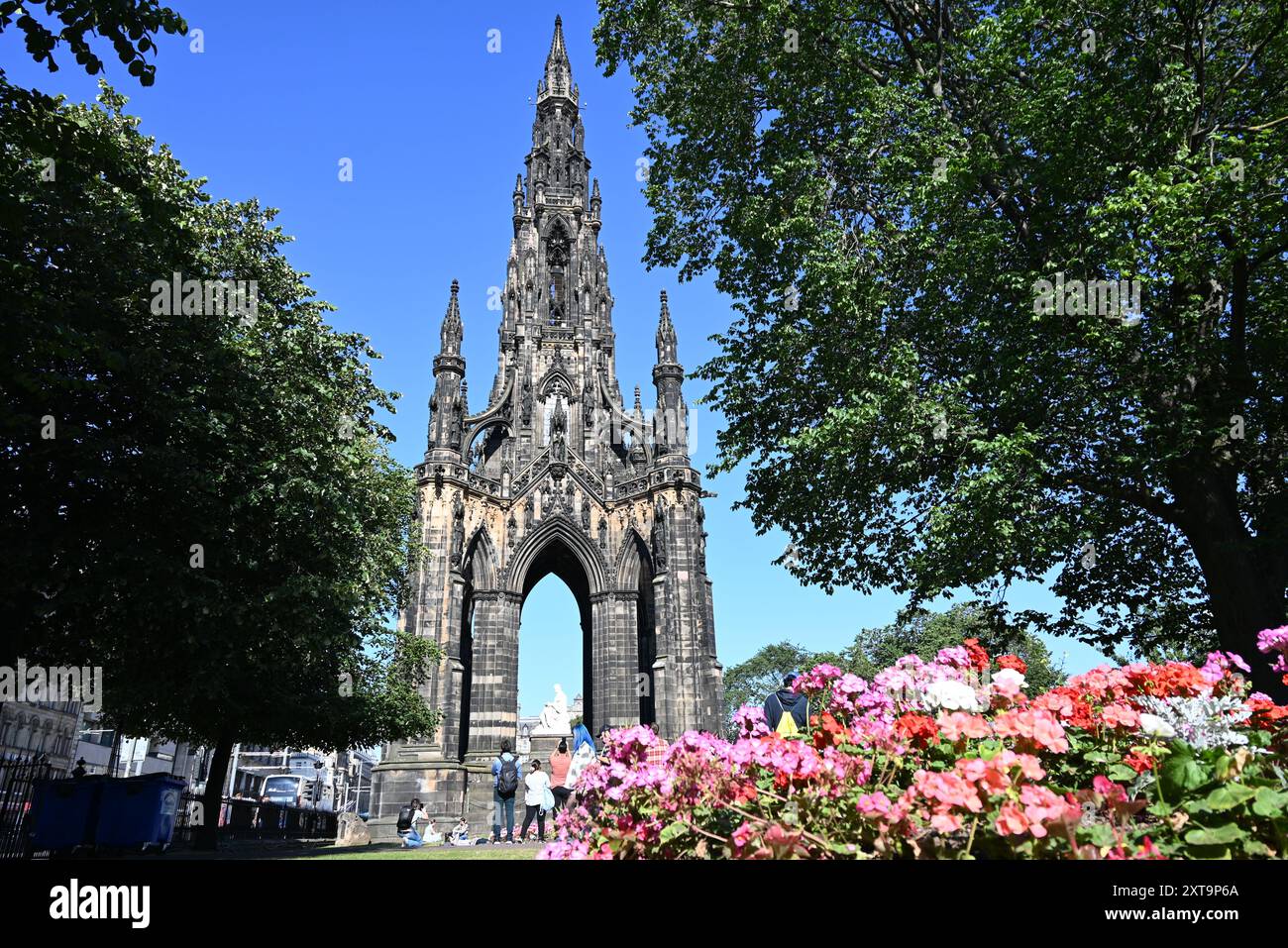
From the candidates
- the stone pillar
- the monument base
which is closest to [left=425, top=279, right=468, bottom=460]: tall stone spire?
the stone pillar

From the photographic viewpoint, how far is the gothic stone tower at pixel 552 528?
28641 millimetres

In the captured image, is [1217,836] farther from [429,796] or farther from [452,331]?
[452,331]

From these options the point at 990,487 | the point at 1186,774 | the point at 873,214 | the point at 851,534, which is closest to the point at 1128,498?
the point at 990,487

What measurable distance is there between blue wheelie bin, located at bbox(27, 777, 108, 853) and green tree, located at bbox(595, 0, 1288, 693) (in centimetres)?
1337

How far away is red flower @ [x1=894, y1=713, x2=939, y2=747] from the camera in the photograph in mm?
3625

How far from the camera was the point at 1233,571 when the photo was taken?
1127 cm

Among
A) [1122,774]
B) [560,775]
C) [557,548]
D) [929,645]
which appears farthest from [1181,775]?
[929,645]

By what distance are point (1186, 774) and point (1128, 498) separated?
37.4ft

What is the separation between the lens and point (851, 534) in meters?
14.7

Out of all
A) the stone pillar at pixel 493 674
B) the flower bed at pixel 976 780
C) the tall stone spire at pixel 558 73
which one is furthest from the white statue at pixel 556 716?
the tall stone spire at pixel 558 73
